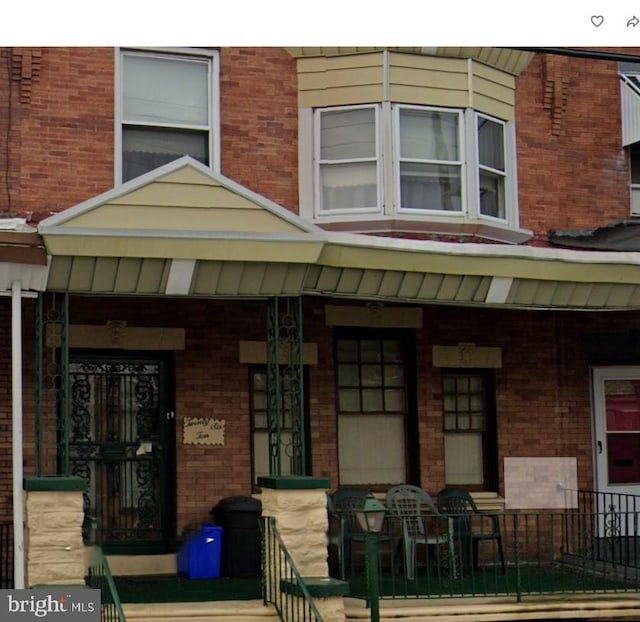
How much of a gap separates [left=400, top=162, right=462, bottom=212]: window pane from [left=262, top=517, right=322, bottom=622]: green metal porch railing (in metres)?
4.70

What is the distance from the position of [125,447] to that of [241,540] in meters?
1.69

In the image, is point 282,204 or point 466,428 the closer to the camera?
point 282,204

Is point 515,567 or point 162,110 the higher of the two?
point 162,110

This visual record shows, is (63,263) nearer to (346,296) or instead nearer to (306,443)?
(346,296)

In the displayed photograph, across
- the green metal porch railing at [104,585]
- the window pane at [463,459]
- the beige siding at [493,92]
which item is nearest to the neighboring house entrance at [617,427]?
the window pane at [463,459]

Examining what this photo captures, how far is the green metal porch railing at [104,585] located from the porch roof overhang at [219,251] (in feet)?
8.31

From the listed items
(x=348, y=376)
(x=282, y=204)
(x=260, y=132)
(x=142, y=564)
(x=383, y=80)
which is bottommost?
(x=142, y=564)

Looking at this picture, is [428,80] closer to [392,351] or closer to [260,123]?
[260,123]

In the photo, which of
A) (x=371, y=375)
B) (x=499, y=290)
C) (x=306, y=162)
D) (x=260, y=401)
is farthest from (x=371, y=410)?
(x=306, y=162)

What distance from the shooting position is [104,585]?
1062cm

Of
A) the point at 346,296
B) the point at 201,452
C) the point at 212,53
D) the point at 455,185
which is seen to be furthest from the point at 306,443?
the point at 212,53

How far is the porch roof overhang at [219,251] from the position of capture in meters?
11.6
